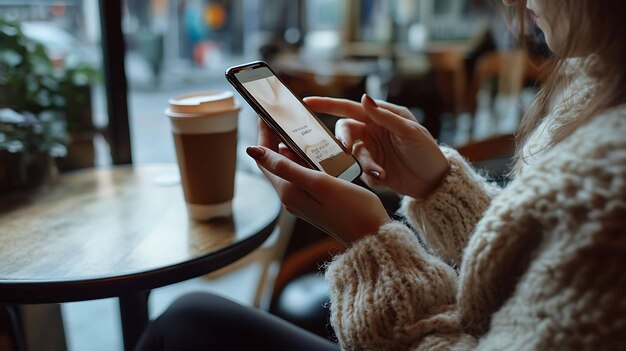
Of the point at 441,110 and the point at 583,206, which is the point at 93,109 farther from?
the point at 441,110

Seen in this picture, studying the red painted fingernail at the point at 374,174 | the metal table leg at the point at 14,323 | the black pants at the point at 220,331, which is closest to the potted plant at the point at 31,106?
the metal table leg at the point at 14,323

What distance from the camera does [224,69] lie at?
3.65m

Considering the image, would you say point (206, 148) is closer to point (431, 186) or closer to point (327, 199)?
point (327, 199)


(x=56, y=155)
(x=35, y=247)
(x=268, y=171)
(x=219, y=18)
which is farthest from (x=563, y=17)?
(x=219, y=18)

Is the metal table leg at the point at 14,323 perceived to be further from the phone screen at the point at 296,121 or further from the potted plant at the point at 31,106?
the phone screen at the point at 296,121

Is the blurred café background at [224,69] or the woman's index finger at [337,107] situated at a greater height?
the woman's index finger at [337,107]

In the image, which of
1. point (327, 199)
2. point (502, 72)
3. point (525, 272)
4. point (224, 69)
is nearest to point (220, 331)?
point (327, 199)

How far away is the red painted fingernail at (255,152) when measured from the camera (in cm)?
72

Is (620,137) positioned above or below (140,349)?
above

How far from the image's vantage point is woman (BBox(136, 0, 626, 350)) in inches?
18.8

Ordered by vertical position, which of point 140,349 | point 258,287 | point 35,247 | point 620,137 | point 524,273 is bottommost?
point 258,287

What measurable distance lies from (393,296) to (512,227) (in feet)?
0.58

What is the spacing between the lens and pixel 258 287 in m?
1.82

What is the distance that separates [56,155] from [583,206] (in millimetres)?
1154
